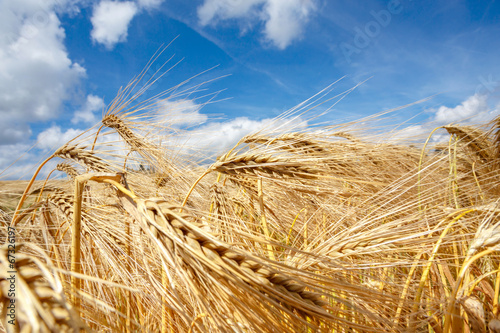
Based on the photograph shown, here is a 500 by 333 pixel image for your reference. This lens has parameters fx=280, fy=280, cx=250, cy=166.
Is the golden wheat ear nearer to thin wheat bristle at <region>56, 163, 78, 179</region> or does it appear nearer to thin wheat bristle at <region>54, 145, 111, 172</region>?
thin wheat bristle at <region>54, 145, 111, 172</region>

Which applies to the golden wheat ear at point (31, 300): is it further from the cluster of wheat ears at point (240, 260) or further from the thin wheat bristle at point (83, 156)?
the thin wheat bristle at point (83, 156)

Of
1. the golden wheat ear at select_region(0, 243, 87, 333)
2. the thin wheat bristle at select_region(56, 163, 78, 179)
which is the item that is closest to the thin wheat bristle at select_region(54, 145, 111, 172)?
the thin wheat bristle at select_region(56, 163, 78, 179)

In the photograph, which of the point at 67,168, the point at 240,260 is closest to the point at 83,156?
the point at 67,168

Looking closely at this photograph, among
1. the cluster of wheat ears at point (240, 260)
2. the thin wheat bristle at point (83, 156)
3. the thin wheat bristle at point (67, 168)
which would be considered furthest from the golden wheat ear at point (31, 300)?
the thin wheat bristle at point (67, 168)

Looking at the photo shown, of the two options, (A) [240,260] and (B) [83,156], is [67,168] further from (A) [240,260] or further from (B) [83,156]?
(A) [240,260]

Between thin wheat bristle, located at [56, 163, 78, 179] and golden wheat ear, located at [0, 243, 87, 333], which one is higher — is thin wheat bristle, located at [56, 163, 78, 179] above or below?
above

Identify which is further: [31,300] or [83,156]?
[83,156]

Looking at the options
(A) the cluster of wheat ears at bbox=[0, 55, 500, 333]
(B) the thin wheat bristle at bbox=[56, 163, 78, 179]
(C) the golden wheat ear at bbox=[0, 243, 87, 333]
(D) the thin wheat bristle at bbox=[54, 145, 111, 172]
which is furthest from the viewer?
(B) the thin wheat bristle at bbox=[56, 163, 78, 179]

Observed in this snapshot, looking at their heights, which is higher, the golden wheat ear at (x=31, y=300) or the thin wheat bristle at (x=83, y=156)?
the thin wheat bristle at (x=83, y=156)

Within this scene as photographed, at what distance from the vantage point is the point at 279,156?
120cm

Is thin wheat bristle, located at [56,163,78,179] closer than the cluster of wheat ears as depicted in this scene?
No

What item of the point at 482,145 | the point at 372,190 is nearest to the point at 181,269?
the point at 372,190

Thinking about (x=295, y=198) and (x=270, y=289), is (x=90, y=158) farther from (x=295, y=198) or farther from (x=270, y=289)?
(x=270, y=289)

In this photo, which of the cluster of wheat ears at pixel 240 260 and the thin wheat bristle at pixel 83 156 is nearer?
the cluster of wheat ears at pixel 240 260
